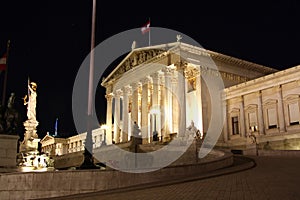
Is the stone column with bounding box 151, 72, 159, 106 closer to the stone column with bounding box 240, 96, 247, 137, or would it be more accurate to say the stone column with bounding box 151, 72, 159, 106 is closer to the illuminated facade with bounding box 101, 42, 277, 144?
the illuminated facade with bounding box 101, 42, 277, 144

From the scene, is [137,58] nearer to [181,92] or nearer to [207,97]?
[181,92]

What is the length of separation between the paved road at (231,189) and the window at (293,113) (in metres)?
24.6

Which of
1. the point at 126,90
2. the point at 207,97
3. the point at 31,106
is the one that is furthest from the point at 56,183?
the point at 126,90

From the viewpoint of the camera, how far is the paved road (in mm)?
9594

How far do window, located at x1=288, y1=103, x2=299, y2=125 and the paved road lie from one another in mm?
24611

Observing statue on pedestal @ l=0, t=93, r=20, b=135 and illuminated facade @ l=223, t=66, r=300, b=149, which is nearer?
statue on pedestal @ l=0, t=93, r=20, b=135

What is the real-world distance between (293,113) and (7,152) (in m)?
29.8

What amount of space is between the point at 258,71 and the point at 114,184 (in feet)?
140

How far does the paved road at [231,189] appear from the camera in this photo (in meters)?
9.59

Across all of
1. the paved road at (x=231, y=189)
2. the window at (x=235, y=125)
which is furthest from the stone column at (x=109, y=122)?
the paved road at (x=231, y=189)

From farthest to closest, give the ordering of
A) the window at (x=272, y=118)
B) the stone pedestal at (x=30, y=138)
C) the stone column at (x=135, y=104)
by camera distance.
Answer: the stone column at (x=135, y=104), the window at (x=272, y=118), the stone pedestal at (x=30, y=138)

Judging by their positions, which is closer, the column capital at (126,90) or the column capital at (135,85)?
the column capital at (135,85)

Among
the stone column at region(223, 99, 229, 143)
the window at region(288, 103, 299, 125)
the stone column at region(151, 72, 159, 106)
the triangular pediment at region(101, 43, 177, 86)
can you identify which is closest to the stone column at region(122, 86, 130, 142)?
the triangular pediment at region(101, 43, 177, 86)

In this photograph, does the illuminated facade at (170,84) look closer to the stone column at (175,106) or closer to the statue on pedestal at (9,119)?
the stone column at (175,106)
